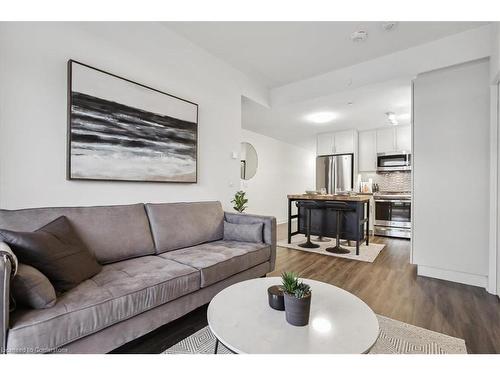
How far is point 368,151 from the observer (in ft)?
18.2

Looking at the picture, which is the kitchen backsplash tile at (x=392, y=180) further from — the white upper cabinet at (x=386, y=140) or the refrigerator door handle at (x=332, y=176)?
the refrigerator door handle at (x=332, y=176)

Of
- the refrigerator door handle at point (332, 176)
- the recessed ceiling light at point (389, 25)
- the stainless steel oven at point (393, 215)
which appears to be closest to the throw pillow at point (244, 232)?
the recessed ceiling light at point (389, 25)

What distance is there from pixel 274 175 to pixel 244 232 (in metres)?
4.06

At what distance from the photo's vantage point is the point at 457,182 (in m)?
2.61

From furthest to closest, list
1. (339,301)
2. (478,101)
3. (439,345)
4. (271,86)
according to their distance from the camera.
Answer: (271,86) < (478,101) < (439,345) < (339,301)

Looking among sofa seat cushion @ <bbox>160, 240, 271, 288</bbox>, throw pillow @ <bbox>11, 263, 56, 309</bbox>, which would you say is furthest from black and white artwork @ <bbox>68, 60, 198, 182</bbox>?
throw pillow @ <bbox>11, 263, 56, 309</bbox>

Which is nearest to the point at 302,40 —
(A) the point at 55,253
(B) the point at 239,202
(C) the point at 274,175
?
(B) the point at 239,202

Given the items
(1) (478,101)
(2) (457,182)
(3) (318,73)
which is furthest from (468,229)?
(3) (318,73)

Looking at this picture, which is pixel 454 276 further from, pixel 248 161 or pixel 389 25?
pixel 248 161

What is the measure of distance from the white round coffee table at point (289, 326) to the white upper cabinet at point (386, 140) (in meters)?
4.83

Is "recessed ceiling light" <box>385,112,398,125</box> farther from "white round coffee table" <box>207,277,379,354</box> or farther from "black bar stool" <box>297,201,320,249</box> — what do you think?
"white round coffee table" <box>207,277,379,354</box>
